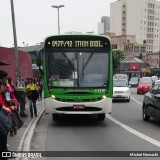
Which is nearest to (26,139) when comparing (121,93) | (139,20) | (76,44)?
(76,44)

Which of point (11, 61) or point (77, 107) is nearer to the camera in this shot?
point (77, 107)

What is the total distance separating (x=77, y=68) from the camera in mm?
15078

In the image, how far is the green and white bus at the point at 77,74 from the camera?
1476 cm

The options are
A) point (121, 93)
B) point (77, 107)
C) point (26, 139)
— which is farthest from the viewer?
point (121, 93)

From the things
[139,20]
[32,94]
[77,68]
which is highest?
[139,20]

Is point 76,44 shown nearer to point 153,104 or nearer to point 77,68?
point 77,68

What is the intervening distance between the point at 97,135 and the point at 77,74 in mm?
3022

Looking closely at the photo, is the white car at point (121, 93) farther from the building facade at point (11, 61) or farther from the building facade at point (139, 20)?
the building facade at point (139, 20)

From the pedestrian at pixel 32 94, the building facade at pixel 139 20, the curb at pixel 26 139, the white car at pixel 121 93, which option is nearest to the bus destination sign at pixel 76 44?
the pedestrian at pixel 32 94

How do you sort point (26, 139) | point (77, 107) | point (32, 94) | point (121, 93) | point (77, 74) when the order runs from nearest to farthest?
1. point (26, 139)
2. point (77, 107)
3. point (77, 74)
4. point (32, 94)
5. point (121, 93)

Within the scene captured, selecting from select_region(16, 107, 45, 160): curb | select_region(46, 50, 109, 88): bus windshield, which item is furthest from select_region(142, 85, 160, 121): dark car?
select_region(16, 107, 45, 160): curb

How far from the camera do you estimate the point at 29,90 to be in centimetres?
1747

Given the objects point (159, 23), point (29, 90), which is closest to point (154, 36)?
point (159, 23)

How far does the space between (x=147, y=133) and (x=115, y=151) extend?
3492 mm
